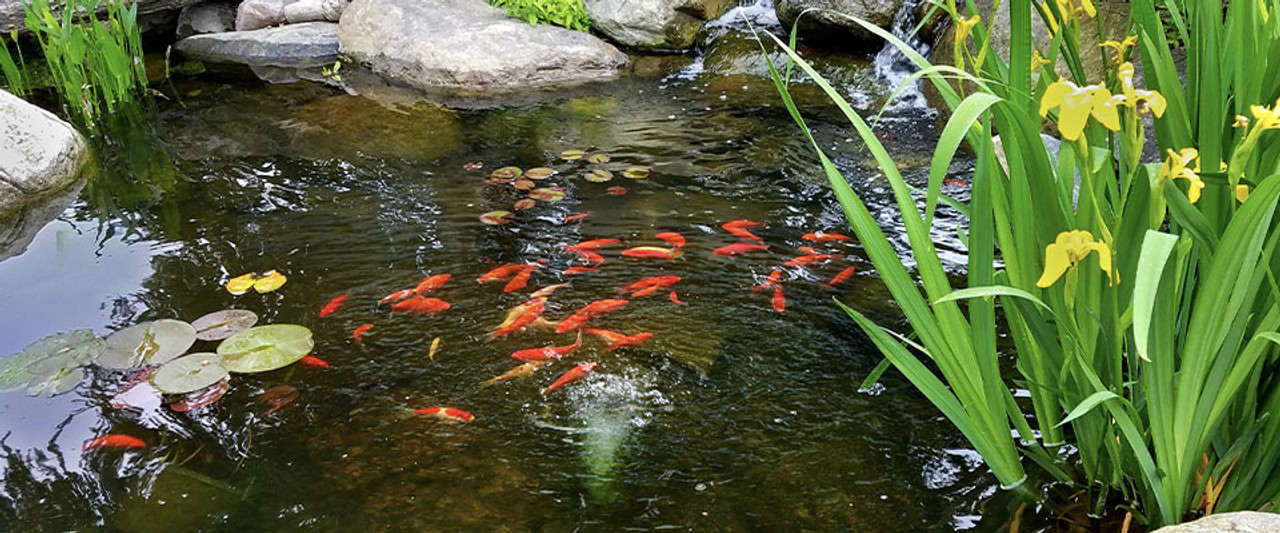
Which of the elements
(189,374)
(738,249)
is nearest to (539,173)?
(738,249)

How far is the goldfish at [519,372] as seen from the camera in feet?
9.52

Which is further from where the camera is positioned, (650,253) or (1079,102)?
(650,253)

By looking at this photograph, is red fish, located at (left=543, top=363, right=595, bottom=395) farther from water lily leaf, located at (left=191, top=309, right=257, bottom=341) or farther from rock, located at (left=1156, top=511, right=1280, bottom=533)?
rock, located at (left=1156, top=511, right=1280, bottom=533)

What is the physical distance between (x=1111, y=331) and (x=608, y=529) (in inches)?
46.2

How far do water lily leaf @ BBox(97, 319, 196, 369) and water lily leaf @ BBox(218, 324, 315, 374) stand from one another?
17cm

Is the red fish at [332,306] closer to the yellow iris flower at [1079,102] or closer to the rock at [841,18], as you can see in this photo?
the yellow iris flower at [1079,102]

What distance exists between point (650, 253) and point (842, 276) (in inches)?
28.9

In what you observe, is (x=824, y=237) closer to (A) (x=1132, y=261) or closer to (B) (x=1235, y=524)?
(A) (x=1132, y=261)

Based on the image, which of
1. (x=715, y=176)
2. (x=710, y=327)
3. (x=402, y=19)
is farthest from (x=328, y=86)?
(x=710, y=327)

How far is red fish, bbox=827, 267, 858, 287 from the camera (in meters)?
3.37

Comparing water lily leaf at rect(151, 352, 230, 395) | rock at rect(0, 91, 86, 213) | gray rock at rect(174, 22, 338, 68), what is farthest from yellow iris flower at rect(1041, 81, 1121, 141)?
gray rock at rect(174, 22, 338, 68)

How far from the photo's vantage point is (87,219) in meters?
4.41

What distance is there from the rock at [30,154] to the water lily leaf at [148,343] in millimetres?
1766

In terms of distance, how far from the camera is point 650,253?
370 centimetres
